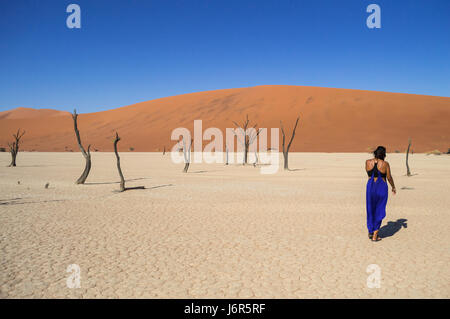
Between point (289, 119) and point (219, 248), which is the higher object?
point (289, 119)

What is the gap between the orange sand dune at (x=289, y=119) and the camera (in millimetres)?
53969

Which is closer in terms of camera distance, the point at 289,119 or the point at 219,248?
the point at 219,248

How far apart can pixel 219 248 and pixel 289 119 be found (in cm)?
6340

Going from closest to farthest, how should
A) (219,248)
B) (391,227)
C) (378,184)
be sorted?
(219,248) → (378,184) → (391,227)

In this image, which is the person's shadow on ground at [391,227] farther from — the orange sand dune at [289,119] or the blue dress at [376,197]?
the orange sand dune at [289,119]

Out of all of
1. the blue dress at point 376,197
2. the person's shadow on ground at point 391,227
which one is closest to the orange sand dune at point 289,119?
the person's shadow on ground at point 391,227

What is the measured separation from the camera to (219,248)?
5.83 meters

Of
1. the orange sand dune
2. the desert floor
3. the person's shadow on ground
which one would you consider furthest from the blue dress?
the orange sand dune

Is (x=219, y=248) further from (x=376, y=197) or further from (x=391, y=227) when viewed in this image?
(x=391, y=227)

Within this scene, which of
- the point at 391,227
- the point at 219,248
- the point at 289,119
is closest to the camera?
the point at 219,248

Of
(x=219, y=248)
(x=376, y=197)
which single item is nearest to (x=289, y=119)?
(x=376, y=197)

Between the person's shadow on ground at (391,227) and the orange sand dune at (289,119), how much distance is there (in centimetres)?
4379

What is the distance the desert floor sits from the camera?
13.8ft
